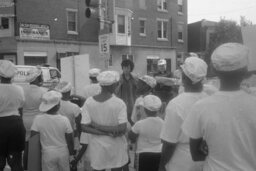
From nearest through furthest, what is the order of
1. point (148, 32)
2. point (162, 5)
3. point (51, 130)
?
point (51, 130), point (148, 32), point (162, 5)

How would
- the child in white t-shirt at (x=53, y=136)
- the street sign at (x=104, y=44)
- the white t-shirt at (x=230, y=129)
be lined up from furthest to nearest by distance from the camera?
the street sign at (x=104, y=44) < the child in white t-shirt at (x=53, y=136) < the white t-shirt at (x=230, y=129)

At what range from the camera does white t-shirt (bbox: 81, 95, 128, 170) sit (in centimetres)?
475

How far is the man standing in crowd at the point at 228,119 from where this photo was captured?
2.71 meters

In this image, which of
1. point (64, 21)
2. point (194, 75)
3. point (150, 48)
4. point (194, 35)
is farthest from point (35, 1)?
point (194, 75)

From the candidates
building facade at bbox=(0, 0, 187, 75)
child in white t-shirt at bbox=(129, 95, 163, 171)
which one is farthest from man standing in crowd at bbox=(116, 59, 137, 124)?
building facade at bbox=(0, 0, 187, 75)

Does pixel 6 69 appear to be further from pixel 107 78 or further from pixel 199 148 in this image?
pixel 199 148

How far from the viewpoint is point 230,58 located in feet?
9.07

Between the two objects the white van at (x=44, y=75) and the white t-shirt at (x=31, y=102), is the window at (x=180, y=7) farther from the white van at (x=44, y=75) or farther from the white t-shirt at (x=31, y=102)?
the white t-shirt at (x=31, y=102)

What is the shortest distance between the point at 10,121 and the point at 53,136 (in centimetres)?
78

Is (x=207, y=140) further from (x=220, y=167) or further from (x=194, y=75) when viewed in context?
(x=194, y=75)

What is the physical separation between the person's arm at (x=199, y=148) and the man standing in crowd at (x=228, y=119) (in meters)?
0.06

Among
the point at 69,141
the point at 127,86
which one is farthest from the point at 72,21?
the point at 69,141

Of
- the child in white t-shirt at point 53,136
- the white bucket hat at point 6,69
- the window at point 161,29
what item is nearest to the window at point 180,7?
the window at point 161,29

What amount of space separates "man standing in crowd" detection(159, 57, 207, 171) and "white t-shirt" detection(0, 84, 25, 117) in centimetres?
267
